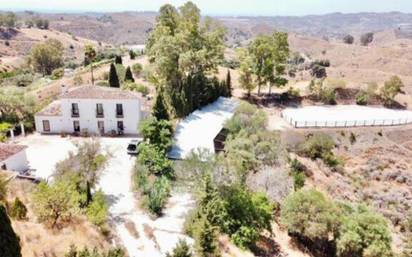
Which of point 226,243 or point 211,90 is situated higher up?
point 211,90

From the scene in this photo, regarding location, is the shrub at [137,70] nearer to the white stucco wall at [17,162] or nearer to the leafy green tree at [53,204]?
the white stucco wall at [17,162]

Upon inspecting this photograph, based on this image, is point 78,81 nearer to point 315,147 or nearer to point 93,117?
point 93,117

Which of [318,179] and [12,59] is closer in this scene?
[318,179]

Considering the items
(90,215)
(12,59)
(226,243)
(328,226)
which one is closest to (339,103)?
(328,226)

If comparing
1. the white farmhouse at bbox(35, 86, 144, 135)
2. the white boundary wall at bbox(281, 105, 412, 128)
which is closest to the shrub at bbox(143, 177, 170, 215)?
the white farmhouse at bbox(35, 86, 144, 135)

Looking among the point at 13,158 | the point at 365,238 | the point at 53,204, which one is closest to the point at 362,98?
the point at 365,238

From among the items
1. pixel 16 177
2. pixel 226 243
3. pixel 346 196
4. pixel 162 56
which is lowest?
pixel 346 196

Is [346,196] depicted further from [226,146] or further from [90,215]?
[90,215]

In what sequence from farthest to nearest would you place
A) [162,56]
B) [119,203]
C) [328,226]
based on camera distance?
1. [162,56]
2. [119,203]
3. [328,226]
